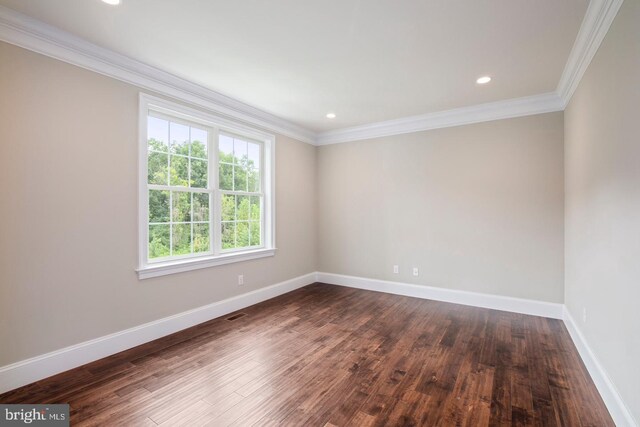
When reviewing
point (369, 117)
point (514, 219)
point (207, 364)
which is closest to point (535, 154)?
point (514, 219)

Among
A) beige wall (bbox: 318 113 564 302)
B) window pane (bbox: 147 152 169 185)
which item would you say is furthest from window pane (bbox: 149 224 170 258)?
beige wall (bbox: 318 113 564 302)

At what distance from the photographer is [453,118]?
13.5ft

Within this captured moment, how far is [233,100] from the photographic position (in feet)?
12.1

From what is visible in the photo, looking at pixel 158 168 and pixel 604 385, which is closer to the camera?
pixel 604 385

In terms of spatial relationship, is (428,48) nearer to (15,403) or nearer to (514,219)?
(514,219)

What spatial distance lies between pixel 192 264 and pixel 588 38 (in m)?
4.20

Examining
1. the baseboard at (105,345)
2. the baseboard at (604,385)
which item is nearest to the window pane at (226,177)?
the baseboard at (105,345)

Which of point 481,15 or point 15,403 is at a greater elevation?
point 481,15

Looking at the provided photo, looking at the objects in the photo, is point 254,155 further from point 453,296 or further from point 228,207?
point 453,296

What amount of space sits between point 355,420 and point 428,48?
115 inches

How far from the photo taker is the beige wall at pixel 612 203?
1605 mm

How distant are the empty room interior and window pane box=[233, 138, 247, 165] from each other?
2.2 inches

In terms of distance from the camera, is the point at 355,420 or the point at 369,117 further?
the point at 369,117

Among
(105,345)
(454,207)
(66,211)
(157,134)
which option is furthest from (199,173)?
(454,207)
